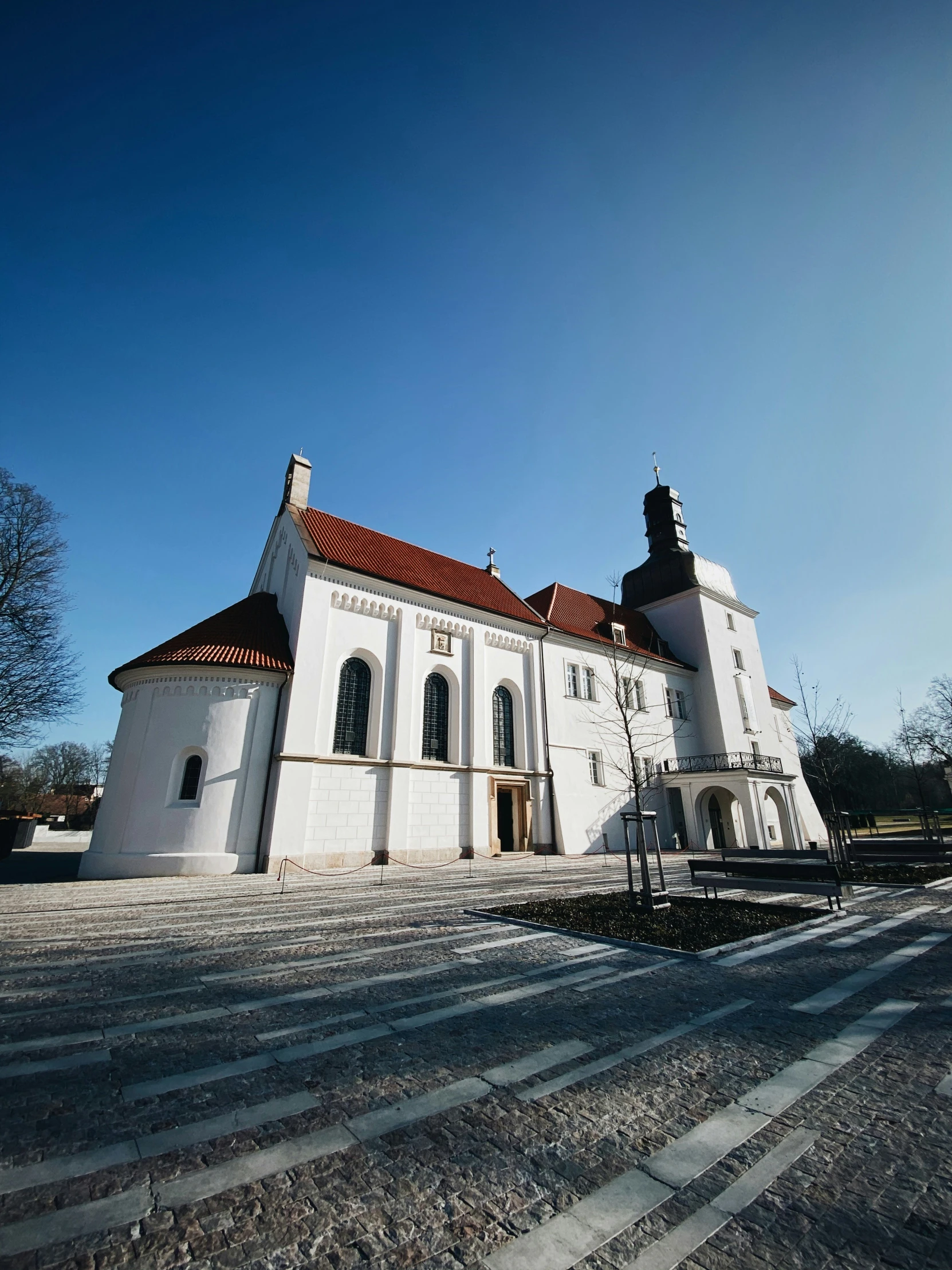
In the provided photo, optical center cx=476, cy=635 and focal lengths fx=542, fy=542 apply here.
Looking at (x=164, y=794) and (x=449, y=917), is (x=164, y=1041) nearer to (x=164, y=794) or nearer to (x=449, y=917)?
(x=449, y=917)

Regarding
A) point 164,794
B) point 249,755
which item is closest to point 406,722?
point 249,755

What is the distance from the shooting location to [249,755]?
17203mm

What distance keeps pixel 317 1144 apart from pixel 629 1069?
71.7 inches

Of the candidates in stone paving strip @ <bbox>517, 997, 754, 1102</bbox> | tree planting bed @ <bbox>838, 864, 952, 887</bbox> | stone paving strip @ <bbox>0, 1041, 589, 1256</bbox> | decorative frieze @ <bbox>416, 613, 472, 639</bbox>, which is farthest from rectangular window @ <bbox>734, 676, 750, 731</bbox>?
stone paving strip @ <bbox>0, 1041, 589, 1256</bbox>

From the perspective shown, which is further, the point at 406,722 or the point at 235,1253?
the point at 406,722

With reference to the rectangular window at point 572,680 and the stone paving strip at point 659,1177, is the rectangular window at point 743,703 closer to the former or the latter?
the rectangular window at point 572,680

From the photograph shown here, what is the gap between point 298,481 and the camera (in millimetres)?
23859

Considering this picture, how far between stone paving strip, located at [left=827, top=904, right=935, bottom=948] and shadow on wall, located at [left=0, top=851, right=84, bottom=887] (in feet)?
56.1

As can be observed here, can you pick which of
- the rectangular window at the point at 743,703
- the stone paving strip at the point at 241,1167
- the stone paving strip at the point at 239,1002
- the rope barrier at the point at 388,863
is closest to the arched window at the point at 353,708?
the rope barrier at the point at 388,863

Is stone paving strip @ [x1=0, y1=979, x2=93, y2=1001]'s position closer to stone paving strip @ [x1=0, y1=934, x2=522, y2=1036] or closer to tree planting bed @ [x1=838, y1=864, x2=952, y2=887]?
stone paving strip @ [x1=0, y1=934, x2=522, y2=1036]

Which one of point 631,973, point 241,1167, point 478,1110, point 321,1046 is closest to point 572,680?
point 631,973

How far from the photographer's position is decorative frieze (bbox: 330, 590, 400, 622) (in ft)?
65.8

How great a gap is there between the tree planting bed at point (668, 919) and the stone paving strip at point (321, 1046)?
2.34 meters

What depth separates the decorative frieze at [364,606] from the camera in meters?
20.1
